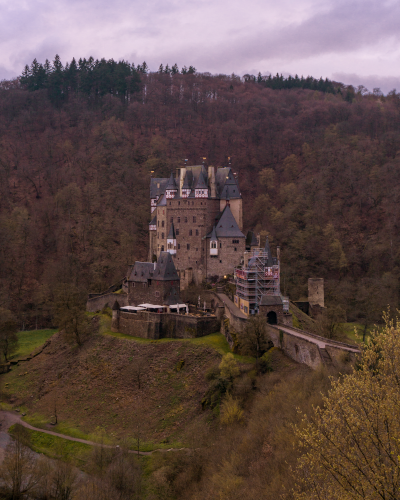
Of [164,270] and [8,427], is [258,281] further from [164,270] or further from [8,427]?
[8,427]

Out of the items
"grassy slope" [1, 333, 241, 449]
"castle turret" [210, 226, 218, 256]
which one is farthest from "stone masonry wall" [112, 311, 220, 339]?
"castle turret" [210, 226, 218, 256]

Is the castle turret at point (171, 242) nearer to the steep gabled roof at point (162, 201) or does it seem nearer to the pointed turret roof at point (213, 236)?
the steep gabled roof at point (162, 201)

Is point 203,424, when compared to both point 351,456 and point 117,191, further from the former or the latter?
point 117,191

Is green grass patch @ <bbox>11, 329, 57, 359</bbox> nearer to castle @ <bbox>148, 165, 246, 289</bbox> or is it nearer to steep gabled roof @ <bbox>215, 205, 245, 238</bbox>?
castle @ <bbox>148, 165, 246, 289</bbox>

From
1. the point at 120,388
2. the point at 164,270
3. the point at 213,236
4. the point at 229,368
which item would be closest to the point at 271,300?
the point at 229,368

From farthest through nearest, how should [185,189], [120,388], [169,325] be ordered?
[185,189] < [169,325] < [120,388]

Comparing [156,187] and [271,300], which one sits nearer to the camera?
[271,300]

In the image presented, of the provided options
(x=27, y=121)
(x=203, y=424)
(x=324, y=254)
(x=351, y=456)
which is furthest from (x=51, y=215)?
(x=351, y=456)
